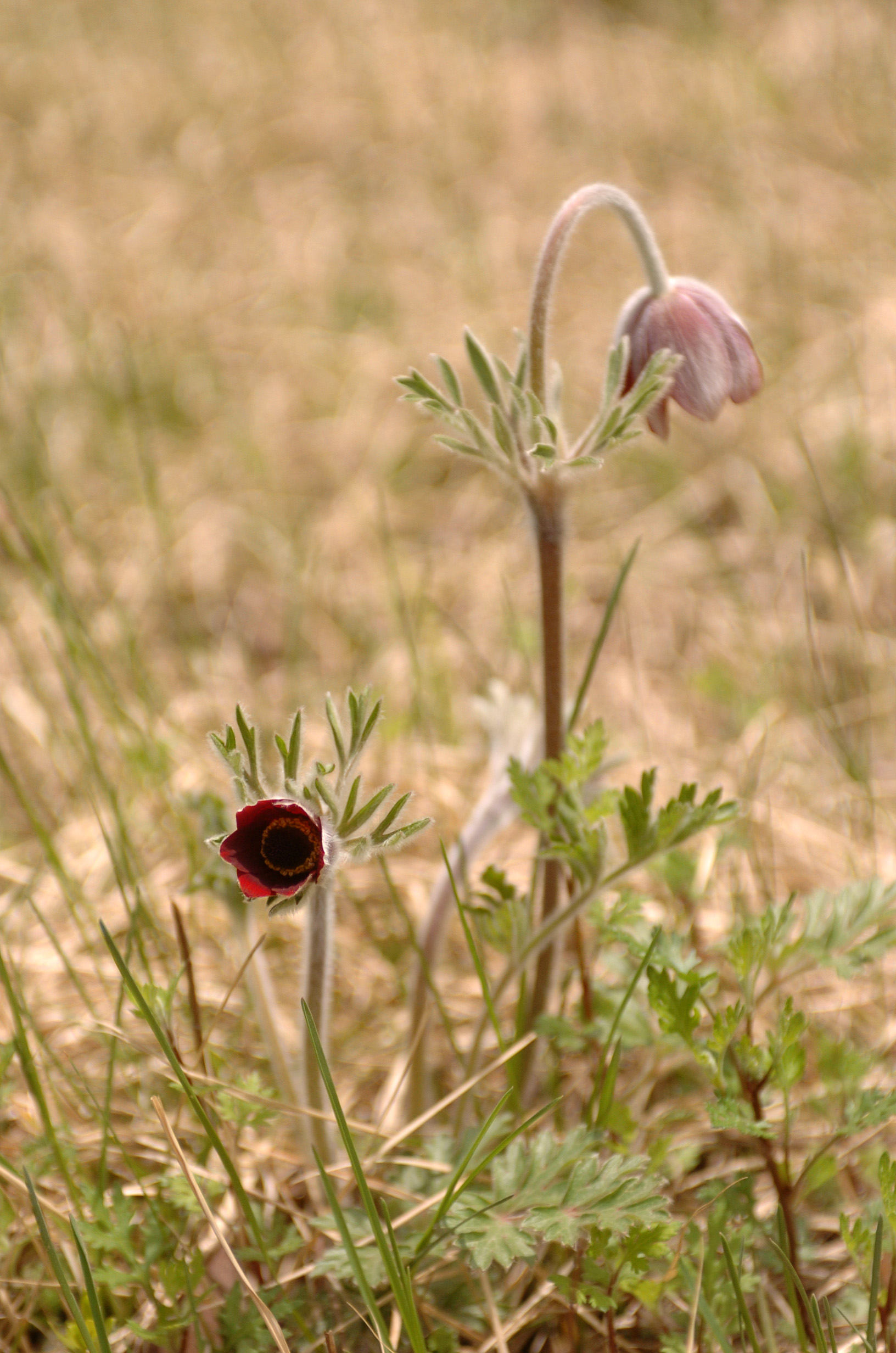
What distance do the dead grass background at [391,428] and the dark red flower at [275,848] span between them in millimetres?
483

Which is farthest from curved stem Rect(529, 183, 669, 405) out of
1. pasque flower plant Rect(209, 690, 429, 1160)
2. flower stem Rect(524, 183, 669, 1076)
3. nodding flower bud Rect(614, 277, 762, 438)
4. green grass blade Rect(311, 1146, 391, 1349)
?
green grass blade Rect(311, 1146, 391, 1349)

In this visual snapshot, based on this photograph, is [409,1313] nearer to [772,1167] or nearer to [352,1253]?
[352,1253]

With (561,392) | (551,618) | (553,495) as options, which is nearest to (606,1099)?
(551,618)

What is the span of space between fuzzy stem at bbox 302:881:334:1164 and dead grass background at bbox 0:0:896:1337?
311 millimetres

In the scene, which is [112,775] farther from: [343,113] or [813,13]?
[813,13]

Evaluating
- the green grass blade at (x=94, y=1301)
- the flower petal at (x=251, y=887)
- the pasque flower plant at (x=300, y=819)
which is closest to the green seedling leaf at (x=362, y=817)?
the pasque flower plant at (x=300, y=819)

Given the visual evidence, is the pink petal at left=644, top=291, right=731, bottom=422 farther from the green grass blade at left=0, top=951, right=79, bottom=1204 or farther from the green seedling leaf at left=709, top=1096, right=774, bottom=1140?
the green grass blade at left=0, top=951, right=79, bottom=1204

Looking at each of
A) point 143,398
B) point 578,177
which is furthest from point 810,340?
point 143,398

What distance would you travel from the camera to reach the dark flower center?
1204 mm

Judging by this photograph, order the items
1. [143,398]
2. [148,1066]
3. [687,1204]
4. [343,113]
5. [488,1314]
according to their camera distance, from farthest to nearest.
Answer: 1. [343,113]
2. [143,398]
3. [148,1066]
4. [687,1204]
5. [488,1314]

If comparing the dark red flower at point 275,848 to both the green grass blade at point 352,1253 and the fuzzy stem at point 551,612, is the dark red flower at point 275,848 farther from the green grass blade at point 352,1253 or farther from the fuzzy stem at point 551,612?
the fuzzy stem at point 551,612

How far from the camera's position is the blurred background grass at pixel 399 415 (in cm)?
241

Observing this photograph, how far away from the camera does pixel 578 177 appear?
4.53 metres

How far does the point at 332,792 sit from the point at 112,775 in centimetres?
140
